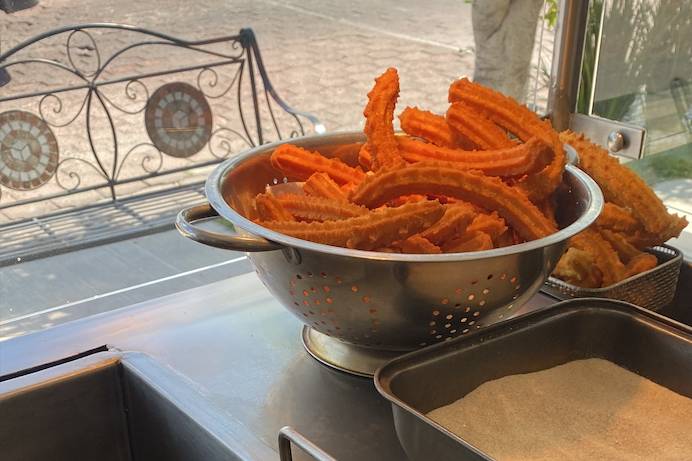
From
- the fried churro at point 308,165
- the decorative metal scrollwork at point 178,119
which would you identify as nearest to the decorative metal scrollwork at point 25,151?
the decorative metal scrollwork at point 178,119

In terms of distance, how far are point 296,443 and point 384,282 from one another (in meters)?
0.12

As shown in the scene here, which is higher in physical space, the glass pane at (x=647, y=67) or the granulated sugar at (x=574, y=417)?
the glass pane at (x=647, y=67)

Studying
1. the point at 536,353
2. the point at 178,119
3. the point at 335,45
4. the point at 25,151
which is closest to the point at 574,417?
Answer: the point at 536,353

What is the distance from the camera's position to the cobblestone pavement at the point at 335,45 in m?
2.04

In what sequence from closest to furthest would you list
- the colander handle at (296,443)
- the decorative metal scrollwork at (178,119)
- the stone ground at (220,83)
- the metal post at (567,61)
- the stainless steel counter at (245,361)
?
the colander handle at (296,443)
the stainless steel counter at (245,361)
the metal post at (567,61)
the stone ground at (220,83)
the decorative metal scrollwork at (178,119)

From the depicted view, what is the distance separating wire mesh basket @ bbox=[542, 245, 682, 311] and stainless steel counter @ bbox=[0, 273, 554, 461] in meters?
0.05

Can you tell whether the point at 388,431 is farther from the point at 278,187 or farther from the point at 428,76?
the point at 428,76

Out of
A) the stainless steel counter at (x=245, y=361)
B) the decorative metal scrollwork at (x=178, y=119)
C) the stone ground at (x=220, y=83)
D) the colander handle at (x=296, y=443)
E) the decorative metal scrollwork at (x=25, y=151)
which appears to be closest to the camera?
the colander handle at (x=296, y=443)

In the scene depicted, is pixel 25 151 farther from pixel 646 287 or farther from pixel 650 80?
pixel 646 287

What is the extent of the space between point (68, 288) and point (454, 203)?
122cm

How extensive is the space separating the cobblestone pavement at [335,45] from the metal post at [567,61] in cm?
91

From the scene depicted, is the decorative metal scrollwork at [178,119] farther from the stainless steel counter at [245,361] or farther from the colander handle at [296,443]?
the colander handle at [296,443]

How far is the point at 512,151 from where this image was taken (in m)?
0.58

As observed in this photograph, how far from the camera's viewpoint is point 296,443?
45 cm
